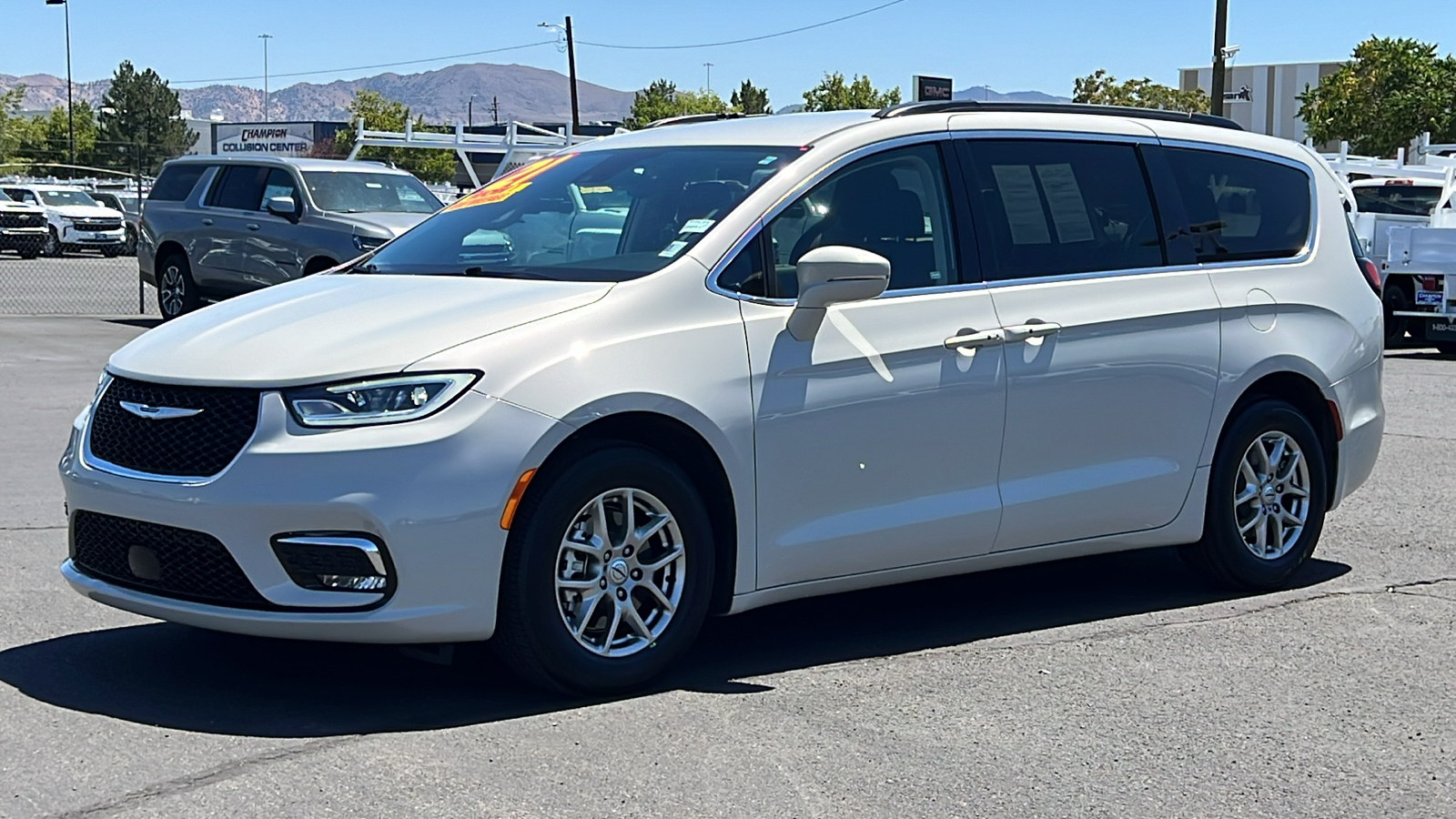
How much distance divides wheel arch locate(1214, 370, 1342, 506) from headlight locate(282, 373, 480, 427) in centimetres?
343

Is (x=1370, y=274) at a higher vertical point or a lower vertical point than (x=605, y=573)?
higher

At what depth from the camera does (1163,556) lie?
796cm

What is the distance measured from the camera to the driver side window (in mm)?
5785

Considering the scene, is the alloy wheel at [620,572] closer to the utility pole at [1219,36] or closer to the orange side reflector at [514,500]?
the orange side reflector at [514,500]

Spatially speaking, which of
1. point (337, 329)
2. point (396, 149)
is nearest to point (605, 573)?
point (337, 329)

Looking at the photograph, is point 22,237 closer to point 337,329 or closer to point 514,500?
point 337,329

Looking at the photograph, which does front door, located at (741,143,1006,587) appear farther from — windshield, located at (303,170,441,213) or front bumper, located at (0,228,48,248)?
front bumper, located at (0,228,48,248)

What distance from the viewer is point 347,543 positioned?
4855 millimetres

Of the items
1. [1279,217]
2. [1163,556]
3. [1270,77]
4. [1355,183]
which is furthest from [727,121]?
[1270,77]

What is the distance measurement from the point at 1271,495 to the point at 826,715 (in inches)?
108

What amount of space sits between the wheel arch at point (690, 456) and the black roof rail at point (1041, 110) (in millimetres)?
1497

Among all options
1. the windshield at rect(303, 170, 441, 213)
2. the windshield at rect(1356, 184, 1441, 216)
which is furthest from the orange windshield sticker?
the windshield at rect(1356, 184, 1441, 216)

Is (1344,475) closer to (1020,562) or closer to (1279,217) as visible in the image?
(1279,217)

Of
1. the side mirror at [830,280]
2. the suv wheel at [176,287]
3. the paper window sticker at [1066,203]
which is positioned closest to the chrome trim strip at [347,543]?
the side mirror at [830,280]
